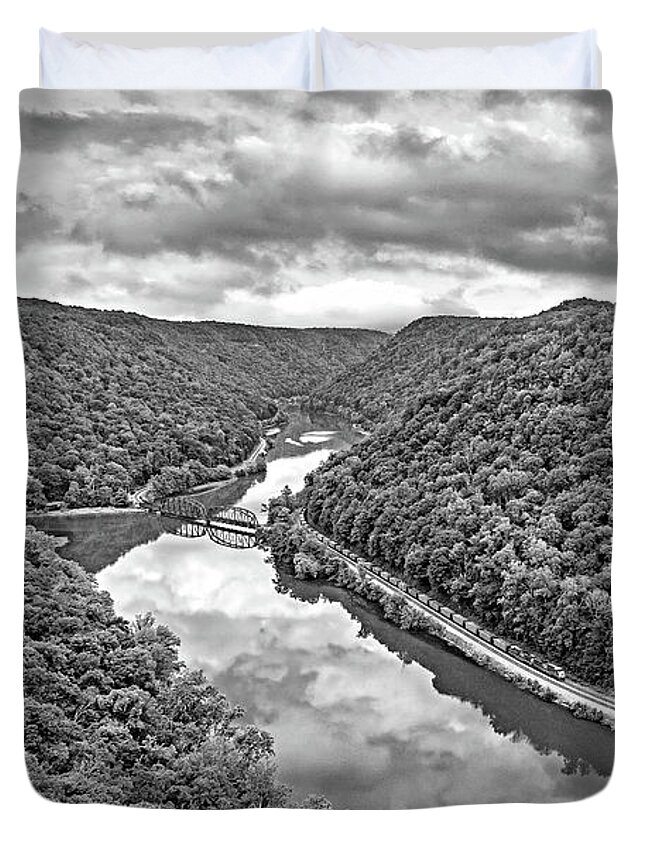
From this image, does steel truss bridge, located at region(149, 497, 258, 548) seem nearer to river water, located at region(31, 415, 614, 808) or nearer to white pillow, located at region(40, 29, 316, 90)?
river water, located at region(31, 415, 614, 808)

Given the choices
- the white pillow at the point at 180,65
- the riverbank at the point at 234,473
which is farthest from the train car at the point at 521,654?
the white pillow at the point at 180,65

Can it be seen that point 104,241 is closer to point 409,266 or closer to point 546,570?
point 409,266

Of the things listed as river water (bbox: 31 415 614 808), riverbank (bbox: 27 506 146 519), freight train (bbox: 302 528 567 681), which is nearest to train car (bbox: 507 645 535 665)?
Answer: freight train (bbox: 302 528 567 681)


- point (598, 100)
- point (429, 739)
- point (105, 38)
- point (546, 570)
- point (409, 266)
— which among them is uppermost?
point (105, 38)

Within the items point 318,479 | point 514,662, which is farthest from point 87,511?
point 514,662

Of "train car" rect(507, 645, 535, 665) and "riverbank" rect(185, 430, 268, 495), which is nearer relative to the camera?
"train car" rect(507, 645, 535, 665)

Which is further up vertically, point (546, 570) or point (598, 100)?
point (598, 100)

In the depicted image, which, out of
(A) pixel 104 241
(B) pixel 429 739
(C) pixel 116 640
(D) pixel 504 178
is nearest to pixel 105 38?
(A) pixel 104 241

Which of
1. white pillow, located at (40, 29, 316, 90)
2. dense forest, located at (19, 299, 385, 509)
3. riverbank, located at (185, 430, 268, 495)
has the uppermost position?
white pillow, located at (40, 29, 316, 90)
